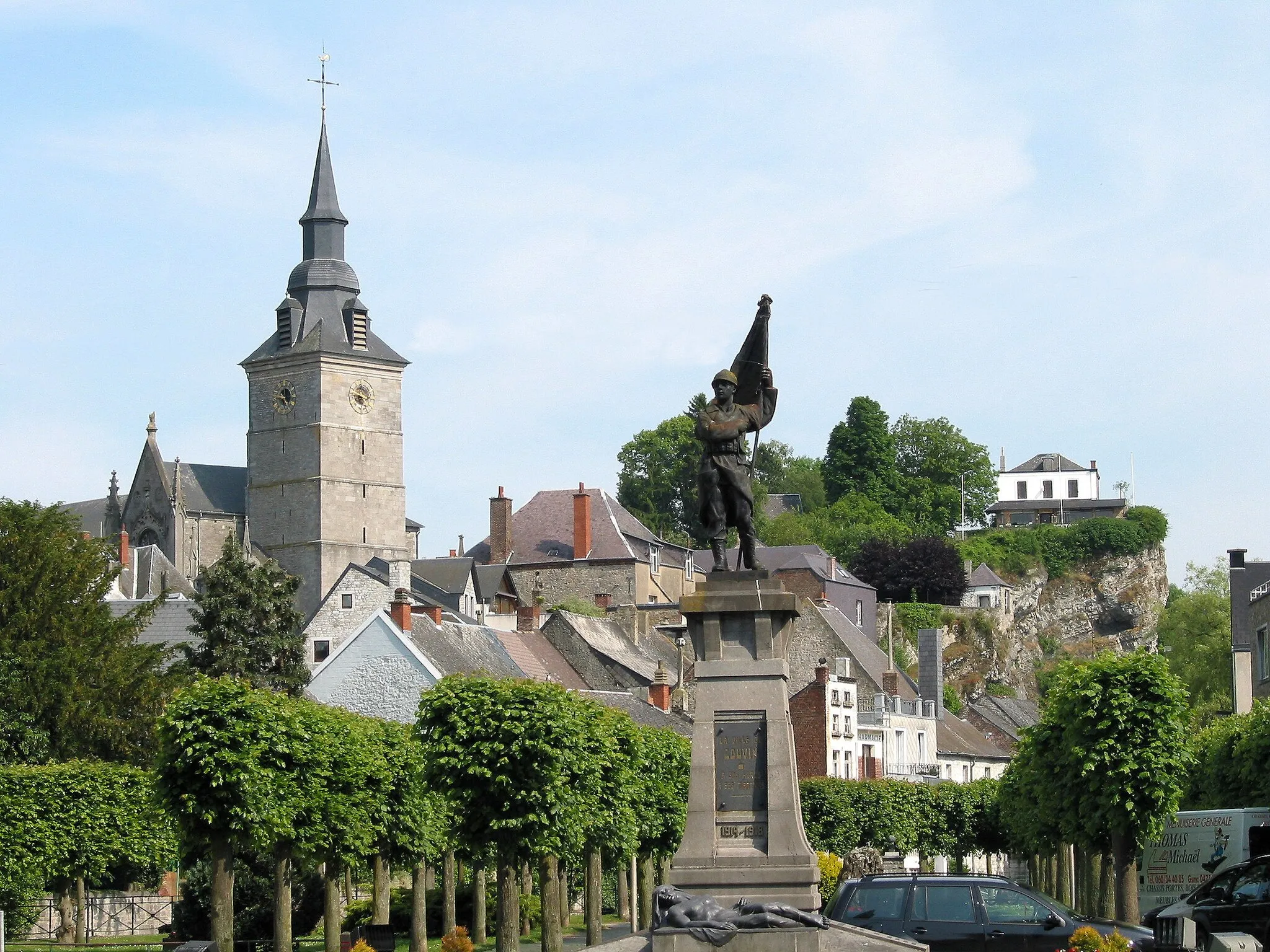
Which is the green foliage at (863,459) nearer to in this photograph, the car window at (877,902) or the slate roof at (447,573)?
the slate roof at (447,573)

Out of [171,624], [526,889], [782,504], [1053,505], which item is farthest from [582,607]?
[1053,505]

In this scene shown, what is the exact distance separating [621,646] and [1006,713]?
32162mm

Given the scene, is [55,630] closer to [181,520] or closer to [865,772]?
[865,772]

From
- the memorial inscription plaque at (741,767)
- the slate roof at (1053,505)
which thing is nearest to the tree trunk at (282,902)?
the memorial inscription plaque at (741,767)

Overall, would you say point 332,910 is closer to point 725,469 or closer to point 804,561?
Result: point 725,469

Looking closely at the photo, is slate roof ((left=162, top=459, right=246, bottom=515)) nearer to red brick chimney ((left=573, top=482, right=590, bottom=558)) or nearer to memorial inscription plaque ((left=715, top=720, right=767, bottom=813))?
red brick chimney ((left=573, top=482, right=590, bottom=558))

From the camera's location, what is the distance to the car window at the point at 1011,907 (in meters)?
25.0

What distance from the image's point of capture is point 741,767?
70.3 feet

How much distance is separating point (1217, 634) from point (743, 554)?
80508mm

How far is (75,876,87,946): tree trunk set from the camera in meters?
43.0

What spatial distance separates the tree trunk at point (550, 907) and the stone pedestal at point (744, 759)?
1258 centimetres

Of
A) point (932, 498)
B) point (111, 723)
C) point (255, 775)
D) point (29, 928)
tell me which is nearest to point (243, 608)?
point (111, 723)

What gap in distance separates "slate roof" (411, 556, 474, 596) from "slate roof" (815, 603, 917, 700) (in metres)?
18.9

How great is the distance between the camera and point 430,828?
38.9 meters
